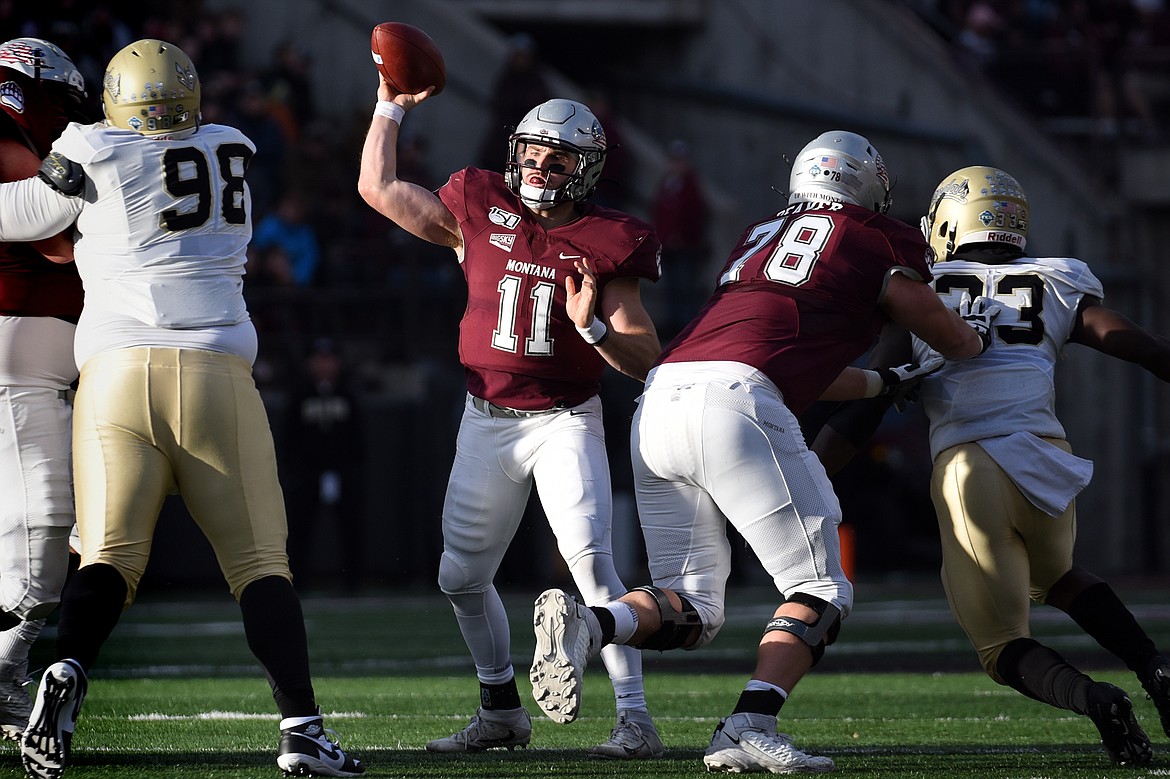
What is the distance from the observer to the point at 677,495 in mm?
4547

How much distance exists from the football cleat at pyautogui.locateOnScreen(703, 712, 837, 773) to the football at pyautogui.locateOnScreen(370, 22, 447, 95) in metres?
2.21

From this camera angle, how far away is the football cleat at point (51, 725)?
384cm

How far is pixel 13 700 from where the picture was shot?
486 centimetres

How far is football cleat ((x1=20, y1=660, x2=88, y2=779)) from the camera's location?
384 centimetres

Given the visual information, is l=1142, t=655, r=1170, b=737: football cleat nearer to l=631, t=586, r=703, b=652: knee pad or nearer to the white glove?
the white glove

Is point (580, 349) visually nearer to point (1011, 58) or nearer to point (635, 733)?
point (635, 733)

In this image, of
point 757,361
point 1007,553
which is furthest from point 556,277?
point 1007,553

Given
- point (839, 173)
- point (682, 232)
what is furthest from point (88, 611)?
point (682, 232)

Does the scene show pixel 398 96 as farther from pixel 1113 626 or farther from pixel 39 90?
pixel 1113 626

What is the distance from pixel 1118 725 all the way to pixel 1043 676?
0.28 metres

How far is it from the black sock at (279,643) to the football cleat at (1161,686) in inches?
92.9

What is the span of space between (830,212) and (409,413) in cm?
816

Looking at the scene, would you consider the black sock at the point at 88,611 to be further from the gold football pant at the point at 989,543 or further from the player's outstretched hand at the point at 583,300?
the gold football pant at the point at 989,543

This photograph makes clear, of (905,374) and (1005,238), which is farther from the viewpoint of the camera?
(1005,238)
